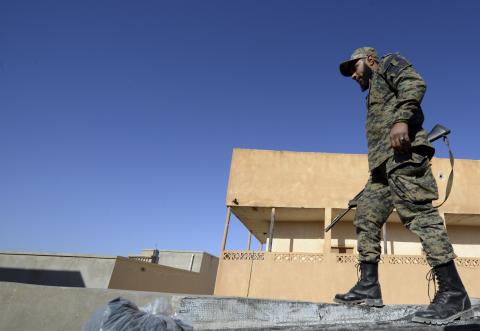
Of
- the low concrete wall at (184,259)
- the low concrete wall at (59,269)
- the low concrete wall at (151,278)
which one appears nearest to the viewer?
the low concrete wall at (59,269)

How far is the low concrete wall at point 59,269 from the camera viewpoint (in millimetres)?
10195

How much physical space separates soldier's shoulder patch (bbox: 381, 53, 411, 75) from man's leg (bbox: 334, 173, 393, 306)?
64 cm

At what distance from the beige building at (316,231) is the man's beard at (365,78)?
8.80 meters

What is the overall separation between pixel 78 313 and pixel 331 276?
9731 millimetres

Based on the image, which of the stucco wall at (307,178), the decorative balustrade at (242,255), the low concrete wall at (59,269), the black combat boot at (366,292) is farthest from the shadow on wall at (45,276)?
the black combat boot at (366,292)

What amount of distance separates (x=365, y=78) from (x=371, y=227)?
1032 millimetres

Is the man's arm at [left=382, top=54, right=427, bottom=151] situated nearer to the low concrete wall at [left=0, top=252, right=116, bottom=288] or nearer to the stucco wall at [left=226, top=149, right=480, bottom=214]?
the stucco wall at [left=226, top=149, right=480, bottom=214]

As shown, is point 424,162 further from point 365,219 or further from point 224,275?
point 224,275

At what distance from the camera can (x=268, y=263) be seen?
34.5 feet

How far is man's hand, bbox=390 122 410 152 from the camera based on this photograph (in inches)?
65.0

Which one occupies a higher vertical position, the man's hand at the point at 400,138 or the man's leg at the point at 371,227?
the man's hand at the point at 400,138

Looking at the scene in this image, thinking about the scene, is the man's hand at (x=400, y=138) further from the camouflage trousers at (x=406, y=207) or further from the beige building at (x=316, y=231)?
the beige building at (x=316, y=231)

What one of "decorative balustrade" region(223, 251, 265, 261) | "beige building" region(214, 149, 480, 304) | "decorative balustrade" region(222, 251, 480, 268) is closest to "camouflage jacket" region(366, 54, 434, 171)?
"beige building" region(214, 149, 480, 304)

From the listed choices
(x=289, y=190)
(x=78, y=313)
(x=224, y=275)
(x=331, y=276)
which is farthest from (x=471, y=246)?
(x=78, y=313)
